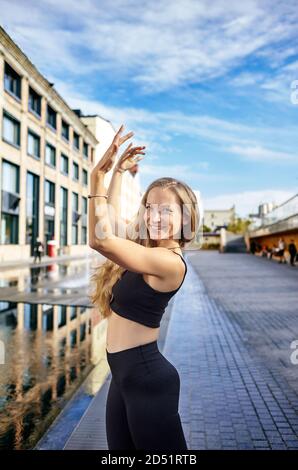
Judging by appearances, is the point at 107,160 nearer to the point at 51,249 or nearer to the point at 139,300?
the point at 139,300

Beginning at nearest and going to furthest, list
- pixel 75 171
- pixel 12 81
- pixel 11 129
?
pixel 11 129 → pixel 12 81 → pixel 75 171

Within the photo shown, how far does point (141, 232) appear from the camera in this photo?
2.10m

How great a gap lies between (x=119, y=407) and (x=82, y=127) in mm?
52167

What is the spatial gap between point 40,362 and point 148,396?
183 inches

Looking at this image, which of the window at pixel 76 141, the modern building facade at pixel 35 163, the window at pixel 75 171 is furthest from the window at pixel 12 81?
the window at pixel 76 141

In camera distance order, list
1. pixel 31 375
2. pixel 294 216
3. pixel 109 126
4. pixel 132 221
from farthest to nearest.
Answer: pixel 109 126, pixel 294 216, pixel 31 375, pixel 132 221

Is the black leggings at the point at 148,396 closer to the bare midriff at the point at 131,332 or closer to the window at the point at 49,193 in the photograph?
the bare midriff at the point at 131,332

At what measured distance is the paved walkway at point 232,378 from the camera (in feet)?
12.4

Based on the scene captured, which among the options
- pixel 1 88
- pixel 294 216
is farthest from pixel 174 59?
pixel 1 88

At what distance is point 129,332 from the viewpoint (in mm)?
1946

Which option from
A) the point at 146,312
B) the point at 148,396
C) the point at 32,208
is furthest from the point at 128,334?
the point at 32,208

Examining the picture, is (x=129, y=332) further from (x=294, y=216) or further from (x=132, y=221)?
(x=294, y=216)

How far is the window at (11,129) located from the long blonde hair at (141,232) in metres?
31.3

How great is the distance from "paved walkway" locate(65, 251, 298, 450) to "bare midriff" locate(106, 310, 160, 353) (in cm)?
192
